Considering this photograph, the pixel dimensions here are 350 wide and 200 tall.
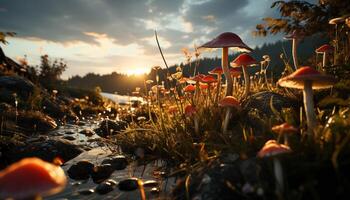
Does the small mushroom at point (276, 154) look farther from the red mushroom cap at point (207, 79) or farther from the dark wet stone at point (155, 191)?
the red mushroom cap at point (207, 79)

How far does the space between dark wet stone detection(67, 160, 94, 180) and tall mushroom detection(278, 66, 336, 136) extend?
3278 millimetres

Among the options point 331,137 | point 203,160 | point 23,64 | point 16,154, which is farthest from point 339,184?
point 23,64

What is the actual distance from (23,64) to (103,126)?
1131 cm

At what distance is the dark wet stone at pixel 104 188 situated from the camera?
4.45 m

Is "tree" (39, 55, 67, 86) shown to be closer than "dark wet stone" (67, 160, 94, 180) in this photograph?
No

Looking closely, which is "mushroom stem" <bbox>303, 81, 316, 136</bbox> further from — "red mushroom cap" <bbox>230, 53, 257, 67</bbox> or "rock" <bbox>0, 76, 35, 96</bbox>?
"rock" <bbox>0, 76, 35, 96</bbox>

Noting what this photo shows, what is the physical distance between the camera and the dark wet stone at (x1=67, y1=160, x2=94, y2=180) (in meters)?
5.22

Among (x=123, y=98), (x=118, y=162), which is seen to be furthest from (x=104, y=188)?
(x=123, y=98)

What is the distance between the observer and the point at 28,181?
80.5 inches

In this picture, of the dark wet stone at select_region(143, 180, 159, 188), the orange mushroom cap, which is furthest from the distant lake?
the orange mushroom cap

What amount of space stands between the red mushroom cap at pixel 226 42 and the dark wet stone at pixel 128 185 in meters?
2.42

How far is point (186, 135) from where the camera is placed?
5.60m

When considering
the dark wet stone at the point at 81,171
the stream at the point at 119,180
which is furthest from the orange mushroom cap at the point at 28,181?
the dark wet stone at the point at 81,171

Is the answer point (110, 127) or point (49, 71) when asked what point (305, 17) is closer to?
point (110, 127)
